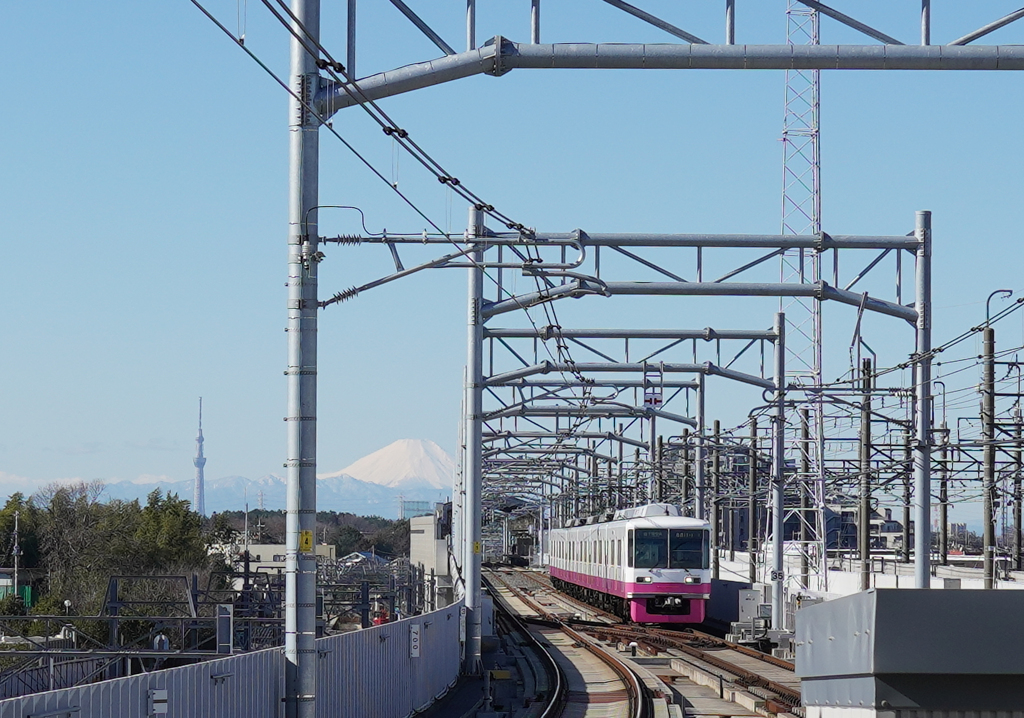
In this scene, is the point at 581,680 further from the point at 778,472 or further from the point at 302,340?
the point at 302,340

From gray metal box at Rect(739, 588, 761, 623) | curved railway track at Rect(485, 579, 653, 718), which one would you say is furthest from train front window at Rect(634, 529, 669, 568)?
gray metal box at Rect(739, 588, 761, 623)

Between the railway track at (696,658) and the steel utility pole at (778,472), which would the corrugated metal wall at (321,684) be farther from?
the steel utility pole at (778,472)

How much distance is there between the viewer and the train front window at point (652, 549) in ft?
122

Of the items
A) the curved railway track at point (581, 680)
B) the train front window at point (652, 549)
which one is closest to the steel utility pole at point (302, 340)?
the curved railway track at point (581, 680)

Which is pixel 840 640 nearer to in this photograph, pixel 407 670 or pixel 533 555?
pixel 407 670

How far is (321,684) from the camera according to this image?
14.0m

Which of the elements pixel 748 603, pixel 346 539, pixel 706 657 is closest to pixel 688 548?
pixel 748 603

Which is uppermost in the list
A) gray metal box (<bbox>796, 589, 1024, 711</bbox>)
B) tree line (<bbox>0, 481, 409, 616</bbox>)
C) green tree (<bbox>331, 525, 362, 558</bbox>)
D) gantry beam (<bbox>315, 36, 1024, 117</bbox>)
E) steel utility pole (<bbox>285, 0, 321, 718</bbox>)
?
gantry beam (<bbox>315, 36, 1024, 117</bbox>)

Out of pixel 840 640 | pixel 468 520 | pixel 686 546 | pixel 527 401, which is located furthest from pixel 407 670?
pixel 686 546

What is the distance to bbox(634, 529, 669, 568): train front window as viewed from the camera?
37188 millimetres

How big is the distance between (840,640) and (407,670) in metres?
13.0

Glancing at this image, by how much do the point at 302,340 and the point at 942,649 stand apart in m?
7.98

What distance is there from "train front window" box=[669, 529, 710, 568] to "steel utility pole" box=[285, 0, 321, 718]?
2561 cm

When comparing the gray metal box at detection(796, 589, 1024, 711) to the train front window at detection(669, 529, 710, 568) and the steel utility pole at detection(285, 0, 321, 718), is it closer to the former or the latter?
the steel utility pole at detection(285, 0, 321, 718)
